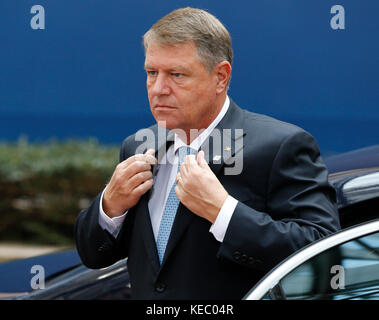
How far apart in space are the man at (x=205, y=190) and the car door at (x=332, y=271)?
0.66 feet

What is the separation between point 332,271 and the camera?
1.67 m

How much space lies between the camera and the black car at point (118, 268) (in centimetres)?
223

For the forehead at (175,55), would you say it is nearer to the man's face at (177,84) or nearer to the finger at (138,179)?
Answer: the man's face at (177,84)

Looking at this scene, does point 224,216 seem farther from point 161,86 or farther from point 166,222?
point 161,86

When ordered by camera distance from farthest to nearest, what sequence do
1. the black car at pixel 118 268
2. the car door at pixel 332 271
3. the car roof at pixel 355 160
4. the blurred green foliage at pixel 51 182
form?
1. the blurred green foliage at pixel 51 182
2. the car roof at pixel 355 160
3. the black car at pixel 118 268
4. the car door at pixel 332 271

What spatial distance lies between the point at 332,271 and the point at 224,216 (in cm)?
37

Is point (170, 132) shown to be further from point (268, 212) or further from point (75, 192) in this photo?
point (75, 192)

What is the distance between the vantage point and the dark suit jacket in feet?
6.19

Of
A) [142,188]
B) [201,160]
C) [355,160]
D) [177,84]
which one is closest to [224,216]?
[201,160]

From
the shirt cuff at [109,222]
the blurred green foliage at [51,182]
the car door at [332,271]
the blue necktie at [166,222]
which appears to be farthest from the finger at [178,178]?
the blurred green foliage at [51,182]

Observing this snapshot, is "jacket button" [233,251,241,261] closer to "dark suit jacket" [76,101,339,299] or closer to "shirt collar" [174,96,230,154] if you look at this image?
"dark suit jacket" [76,101,339,299]

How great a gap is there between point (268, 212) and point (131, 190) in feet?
1.44
